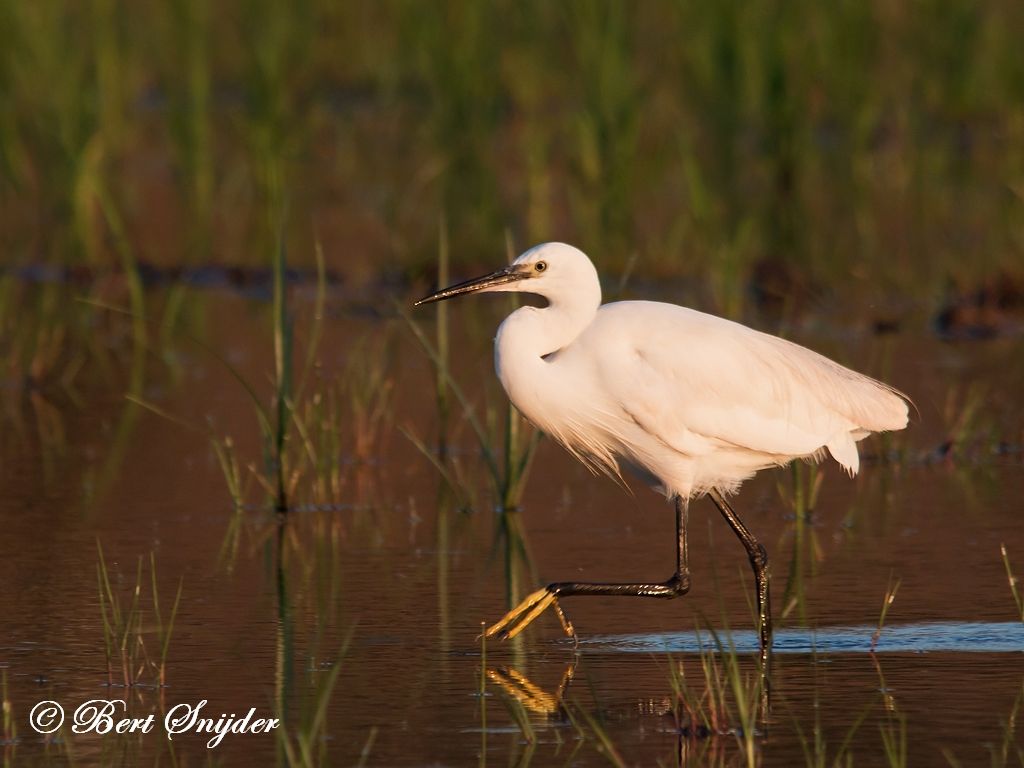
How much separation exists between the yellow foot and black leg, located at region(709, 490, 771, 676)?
55cm

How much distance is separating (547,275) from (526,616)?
1016mm

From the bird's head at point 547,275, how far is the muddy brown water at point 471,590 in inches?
39.3

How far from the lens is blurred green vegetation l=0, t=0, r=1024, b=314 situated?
13156 mm

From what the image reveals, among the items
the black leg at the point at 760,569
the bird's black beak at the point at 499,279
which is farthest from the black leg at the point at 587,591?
the bird's black beak at the point at 499,279

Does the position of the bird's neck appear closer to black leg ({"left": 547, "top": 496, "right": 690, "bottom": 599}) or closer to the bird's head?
the bird's head

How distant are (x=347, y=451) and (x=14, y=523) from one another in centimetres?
184

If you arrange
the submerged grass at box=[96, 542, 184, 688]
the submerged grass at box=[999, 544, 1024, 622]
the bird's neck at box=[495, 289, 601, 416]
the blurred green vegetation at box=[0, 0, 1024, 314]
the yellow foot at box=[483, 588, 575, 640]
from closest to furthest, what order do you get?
the submerged grass at box=[96, 542, 184, 688]
the submerged grass at box=[999, 544, 1024, 622]
the yellow foot at box=[483, 588, 575, 640]
the bird's neck at box=[495, 289, 601, 416]
the blurred green vegetation at box=[0, 0, 1024, 314]

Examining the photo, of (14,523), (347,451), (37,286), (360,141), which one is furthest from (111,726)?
(360,141)

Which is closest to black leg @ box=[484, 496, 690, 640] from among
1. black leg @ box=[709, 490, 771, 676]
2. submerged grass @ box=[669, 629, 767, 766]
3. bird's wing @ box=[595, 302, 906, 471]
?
black leg @ box=[709, 490, 771, 676]

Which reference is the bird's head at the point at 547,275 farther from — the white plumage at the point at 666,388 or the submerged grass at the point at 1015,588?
the submerged grass at the point at 1015,588

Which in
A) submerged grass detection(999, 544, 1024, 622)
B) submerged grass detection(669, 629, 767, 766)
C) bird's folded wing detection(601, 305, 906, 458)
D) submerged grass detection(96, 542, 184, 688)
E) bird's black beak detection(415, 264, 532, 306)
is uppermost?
bird's black beak detection(415, 264, 532, 306)

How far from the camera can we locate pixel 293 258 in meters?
14.4

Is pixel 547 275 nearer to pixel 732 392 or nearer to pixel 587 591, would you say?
pixel 732 392

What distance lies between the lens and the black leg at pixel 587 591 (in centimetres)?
622
